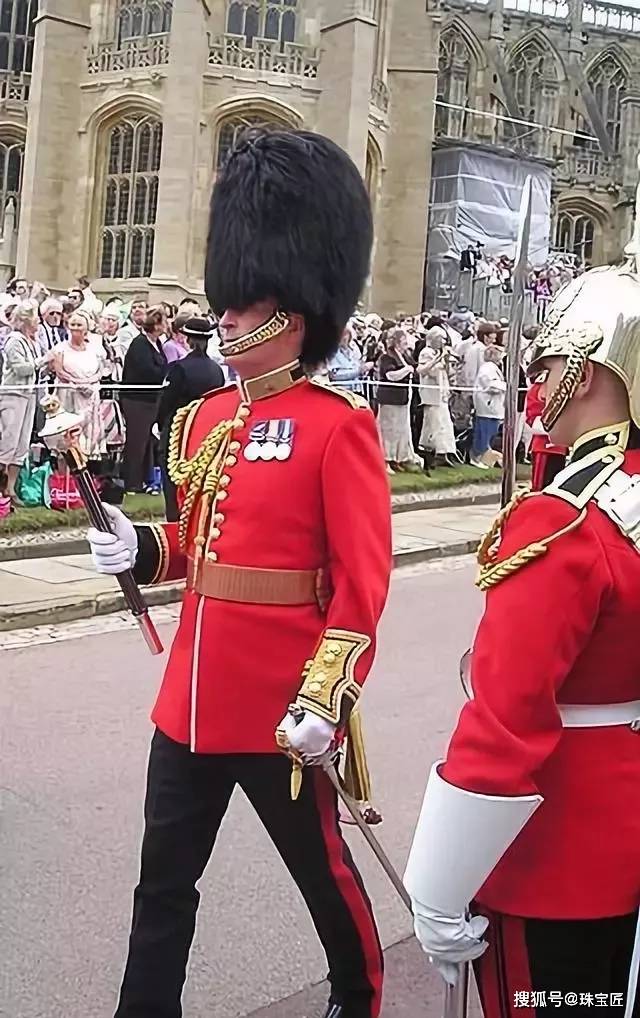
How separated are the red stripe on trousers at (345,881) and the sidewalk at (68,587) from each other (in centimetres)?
460

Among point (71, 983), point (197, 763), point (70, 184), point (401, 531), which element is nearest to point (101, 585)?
point (401, 531)

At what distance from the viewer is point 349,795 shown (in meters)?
2.93

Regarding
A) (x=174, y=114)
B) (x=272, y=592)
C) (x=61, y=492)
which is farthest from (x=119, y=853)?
(x=174, y=114)

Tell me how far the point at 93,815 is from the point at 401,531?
7600mm

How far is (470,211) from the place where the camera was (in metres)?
34.0

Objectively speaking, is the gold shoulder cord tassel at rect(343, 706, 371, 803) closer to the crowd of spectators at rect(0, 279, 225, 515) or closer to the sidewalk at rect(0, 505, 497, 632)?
the sidewalk at rect(0, 505, 497, 632)

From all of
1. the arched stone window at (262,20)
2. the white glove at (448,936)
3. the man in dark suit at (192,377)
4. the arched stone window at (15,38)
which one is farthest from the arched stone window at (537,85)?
→ the white glove at (448,936)

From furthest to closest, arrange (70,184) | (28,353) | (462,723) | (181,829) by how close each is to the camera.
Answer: (70,184) → (28,353) → (181,829) → (462,723)

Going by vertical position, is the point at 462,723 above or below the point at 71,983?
above

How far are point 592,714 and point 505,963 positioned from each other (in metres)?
0.44

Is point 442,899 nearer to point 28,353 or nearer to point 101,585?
point 101,585

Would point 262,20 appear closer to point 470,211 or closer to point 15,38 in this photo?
point 15,38

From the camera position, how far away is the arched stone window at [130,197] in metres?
29.4

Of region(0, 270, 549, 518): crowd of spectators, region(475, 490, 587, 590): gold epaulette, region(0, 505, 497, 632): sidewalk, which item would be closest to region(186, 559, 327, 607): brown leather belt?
region(475, 490, 587, 590): gold epaulette
